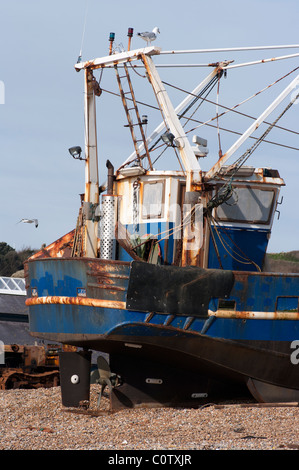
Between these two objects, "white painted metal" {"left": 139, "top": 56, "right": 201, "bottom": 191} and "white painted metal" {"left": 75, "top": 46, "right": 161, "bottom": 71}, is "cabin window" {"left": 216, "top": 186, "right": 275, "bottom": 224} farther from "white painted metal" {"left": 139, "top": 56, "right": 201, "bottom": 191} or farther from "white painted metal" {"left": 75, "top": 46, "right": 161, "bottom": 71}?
"white painted metal" {"left": 75, "top": 46, "right": 161, "bottom": 71}

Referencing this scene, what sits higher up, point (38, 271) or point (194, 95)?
point (194, 95)

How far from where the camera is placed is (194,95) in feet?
64.6

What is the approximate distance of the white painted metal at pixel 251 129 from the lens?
17.4 m

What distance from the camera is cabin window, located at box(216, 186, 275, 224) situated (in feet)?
59.1

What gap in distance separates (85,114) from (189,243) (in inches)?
167

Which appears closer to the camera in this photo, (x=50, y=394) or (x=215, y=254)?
(x=215, y=254)

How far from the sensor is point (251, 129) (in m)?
18.2

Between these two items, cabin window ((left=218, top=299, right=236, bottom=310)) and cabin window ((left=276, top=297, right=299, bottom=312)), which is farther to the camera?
cabin window ((left=276, top=297, right=299, bottom=312))

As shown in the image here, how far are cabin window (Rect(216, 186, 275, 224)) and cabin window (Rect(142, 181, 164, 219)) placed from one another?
1330 mm

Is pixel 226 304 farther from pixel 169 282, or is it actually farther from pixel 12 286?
pixel 12 286

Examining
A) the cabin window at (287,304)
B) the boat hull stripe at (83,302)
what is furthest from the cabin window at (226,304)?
the boat hull stripe at (83,302)

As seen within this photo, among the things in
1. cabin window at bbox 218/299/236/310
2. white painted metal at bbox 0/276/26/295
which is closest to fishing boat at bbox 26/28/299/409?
cabin window at bbox 218/299/236/310
